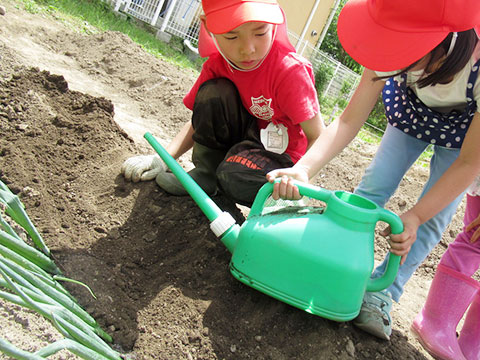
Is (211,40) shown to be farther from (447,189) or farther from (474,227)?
(474,227)

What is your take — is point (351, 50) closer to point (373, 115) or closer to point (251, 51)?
point (251, 51)

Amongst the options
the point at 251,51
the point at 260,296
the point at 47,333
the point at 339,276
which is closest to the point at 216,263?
the point at 260,296

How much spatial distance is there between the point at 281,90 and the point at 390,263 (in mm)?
814

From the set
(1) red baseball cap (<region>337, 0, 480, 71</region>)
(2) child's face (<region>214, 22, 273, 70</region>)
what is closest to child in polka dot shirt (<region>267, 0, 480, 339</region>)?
(1) red baseball cap (<region>337, 0, 480, 71</region>)

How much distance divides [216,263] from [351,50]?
859 mm

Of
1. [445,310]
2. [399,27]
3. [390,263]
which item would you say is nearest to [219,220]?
[390,263]

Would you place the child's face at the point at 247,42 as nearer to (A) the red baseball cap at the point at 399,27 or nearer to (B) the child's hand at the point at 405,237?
(A) the red baseball cap at the point at 399,27

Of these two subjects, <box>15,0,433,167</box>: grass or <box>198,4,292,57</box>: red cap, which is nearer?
<box>198,4,292,57</box>: red cap

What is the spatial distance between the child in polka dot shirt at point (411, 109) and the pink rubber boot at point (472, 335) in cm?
31

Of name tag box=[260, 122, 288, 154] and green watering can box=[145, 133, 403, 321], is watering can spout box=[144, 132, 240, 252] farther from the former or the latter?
name tag box=[260, 122, 288, 154]

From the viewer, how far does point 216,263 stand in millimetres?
1503

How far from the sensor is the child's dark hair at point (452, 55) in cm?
108

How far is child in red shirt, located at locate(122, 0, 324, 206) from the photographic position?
1524 mm

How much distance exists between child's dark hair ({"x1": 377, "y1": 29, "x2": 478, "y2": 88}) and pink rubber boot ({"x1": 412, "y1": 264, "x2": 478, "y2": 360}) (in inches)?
32.8
